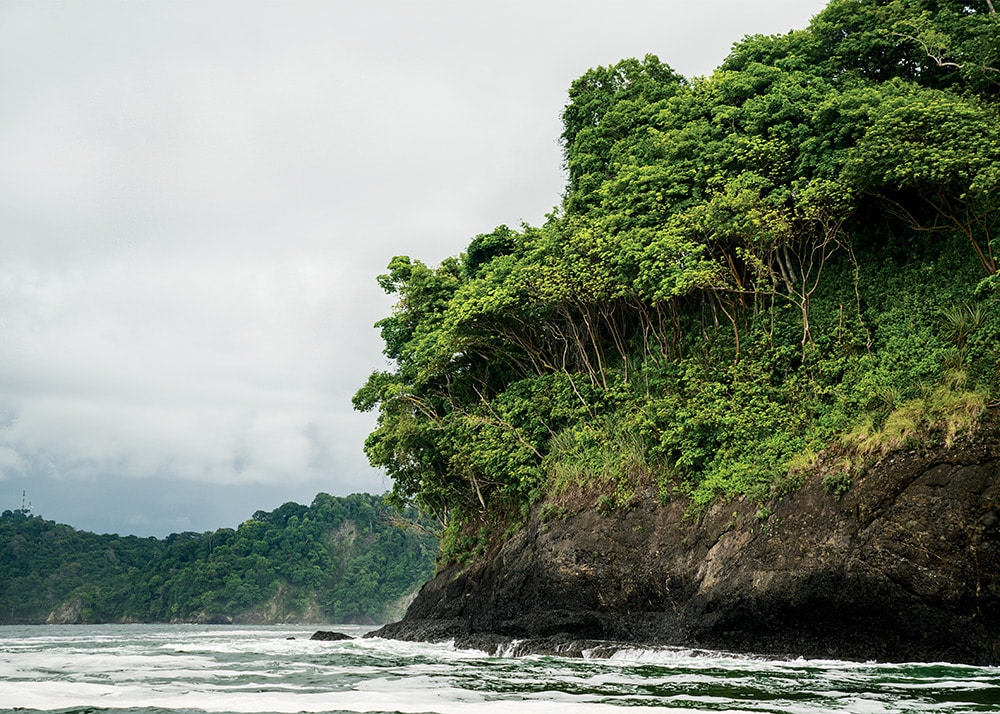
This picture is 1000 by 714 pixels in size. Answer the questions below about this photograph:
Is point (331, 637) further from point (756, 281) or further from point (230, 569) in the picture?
point (230, 569)

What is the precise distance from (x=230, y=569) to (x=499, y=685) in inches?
3202

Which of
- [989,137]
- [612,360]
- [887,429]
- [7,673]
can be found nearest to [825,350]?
[887,429]

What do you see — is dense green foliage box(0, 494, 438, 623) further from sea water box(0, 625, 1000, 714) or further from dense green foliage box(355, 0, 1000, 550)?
sea water box(0, 625, 1000, 714)

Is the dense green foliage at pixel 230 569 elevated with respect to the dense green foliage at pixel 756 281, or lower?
lower

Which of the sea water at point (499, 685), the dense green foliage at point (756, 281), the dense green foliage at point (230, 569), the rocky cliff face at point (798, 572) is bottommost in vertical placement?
the dense green foliage at point (230, 569)

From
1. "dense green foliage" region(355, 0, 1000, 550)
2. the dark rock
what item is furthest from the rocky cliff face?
the dark rock

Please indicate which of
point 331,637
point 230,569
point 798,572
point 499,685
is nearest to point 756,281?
point 798,572

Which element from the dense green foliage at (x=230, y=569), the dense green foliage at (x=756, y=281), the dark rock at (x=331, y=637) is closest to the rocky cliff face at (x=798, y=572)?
the dense green foliage at (x=756, y=281)

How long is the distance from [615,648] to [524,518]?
6634mm

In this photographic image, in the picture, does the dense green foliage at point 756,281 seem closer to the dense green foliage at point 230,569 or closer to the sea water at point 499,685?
the sea water at point 499,685

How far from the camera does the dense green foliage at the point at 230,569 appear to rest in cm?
8088

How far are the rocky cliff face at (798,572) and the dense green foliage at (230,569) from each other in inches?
2623

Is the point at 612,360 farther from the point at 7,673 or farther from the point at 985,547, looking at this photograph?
the point at 7,673

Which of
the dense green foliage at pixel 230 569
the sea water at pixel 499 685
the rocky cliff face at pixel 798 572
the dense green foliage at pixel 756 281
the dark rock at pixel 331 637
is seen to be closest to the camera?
the sea water at pixel 499 685
